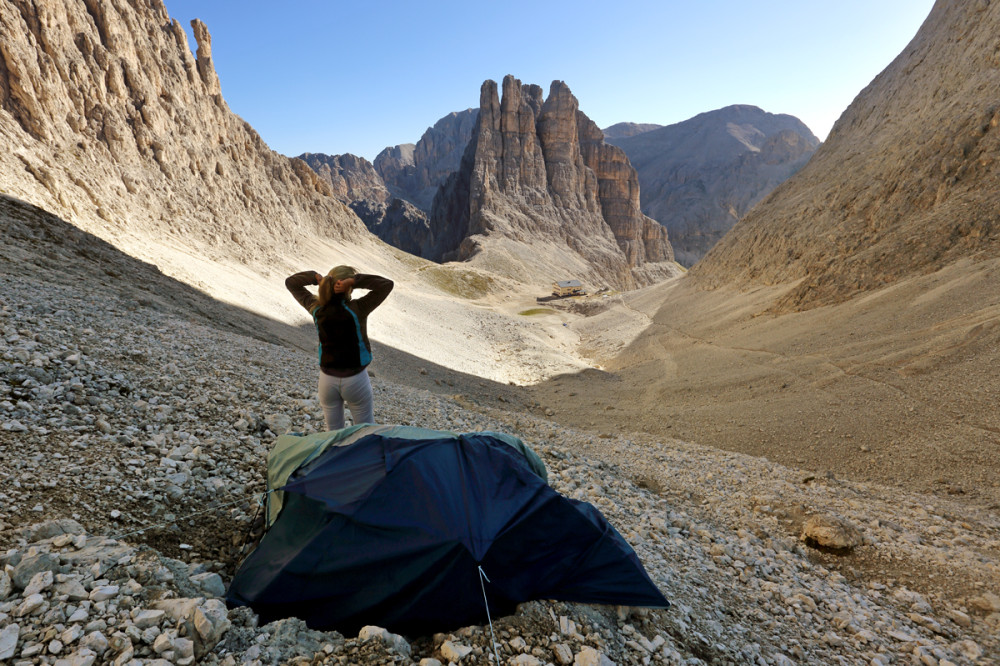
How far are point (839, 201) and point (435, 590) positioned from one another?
33.3 meters

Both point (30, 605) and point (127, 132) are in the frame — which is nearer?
point (30, 605)

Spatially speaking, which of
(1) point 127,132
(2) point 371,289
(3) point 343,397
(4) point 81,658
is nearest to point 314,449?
(3) point 343,397

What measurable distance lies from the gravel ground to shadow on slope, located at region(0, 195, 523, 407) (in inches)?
85.7

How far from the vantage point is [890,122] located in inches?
1169

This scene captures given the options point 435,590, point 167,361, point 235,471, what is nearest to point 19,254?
point 167,361

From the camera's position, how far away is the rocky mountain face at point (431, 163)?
599 ft

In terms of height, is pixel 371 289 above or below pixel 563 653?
above

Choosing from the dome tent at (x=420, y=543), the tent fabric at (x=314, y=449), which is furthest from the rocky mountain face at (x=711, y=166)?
the dome tent at (x=420, y=543)

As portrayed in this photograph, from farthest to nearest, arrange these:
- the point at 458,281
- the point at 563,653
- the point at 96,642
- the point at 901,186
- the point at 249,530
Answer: the point at 458,281 → the point at 901,186 → the point at 249,530 → the point at 563,653 → the point at 96,642

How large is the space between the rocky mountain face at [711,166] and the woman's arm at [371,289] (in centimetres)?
15149

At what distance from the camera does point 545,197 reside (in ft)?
323

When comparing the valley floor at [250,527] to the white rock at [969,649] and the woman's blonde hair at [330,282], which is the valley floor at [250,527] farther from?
the woman's blonde hair at [330,282]

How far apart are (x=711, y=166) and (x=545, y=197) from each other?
93741mm

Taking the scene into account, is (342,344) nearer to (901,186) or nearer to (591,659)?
(591,659)
